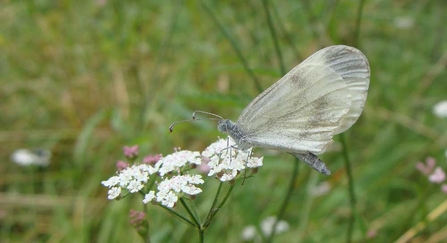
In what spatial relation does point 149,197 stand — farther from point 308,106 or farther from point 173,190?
point 308,106

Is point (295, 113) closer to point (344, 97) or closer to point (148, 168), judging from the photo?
point (344, 97)

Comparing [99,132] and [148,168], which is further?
[99,132]

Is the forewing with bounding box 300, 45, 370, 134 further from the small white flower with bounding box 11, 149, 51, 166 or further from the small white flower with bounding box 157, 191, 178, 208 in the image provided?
the small white flower with bounding box 11, 149, 51, 166

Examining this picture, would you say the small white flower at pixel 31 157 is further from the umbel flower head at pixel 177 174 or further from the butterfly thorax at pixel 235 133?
the butterfly thorax at pixel 235 133

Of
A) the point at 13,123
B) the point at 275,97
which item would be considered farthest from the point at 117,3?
the point at 275,97

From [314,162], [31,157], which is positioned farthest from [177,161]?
[31,157]

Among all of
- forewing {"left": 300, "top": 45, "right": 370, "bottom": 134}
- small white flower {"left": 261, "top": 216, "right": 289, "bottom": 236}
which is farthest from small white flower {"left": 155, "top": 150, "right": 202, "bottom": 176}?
small white flower {"left": 261, "top": 216, "right": 289, "bottom": 236}
